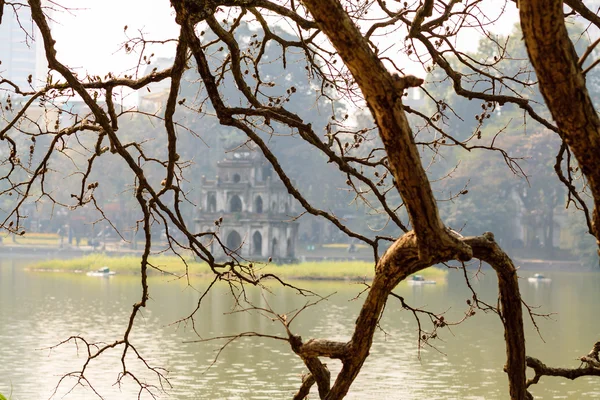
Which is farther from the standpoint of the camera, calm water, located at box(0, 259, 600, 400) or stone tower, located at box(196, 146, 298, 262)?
stone tower, located at box(196, 146, 298, 262)

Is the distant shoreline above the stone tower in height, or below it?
below

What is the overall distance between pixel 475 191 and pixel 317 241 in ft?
28.6

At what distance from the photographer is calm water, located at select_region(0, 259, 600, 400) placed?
43.4 ft

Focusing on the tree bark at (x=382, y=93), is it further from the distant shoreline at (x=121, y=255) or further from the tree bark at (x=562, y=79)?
the distant shoreline at (x=121, y=255)

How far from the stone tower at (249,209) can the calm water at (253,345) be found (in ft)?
27.8

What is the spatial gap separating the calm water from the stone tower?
8.48m

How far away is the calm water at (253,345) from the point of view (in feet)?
43.4

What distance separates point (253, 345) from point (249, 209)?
859 inches

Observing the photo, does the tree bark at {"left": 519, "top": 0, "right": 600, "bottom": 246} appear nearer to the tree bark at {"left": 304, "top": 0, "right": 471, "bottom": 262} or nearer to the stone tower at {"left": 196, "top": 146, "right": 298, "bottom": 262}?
the tree bark at {"left": 304, "top": 0, "right": 471, "bottom": 262}

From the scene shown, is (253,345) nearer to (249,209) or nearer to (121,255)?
(249,209)

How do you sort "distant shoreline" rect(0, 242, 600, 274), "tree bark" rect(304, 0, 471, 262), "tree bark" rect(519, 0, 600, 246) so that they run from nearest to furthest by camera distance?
"tree bark" rect(519, 0, 600, 246), "tree bark" rect(304, 0, 471, 262), "distant shoreline" rect(0, 242, 600, 274)

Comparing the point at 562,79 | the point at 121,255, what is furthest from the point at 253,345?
the point at 121,255

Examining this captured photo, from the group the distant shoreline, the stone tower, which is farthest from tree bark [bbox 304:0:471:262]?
the distant shoreline

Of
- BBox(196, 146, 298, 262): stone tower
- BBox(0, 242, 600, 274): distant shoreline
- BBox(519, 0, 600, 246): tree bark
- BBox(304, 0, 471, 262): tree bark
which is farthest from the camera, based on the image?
BBox(0, 242, 600, 274): distant shoreline
